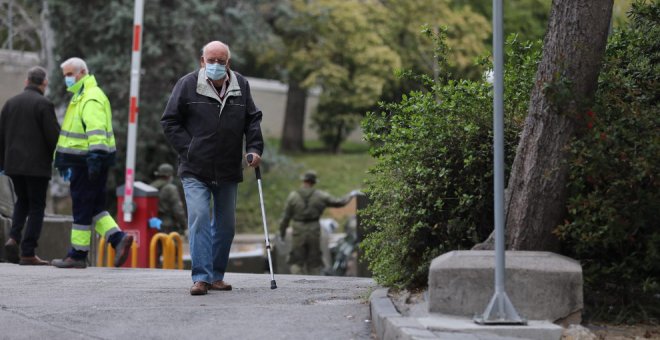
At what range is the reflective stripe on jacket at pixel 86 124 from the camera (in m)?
11.4

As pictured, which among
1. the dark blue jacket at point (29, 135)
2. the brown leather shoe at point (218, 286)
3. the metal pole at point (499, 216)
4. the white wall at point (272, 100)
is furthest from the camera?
the white wall at point (272, 100)

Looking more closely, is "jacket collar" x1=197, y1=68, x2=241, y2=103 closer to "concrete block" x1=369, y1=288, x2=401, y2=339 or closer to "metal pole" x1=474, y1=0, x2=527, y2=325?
"concrete block" x1=369, y1=288, x2=401, y2=339

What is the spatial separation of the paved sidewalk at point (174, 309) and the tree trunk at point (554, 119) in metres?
1.18

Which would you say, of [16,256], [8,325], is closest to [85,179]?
[16,256]

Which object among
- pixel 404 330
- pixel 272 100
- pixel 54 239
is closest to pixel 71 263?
pixel 54 239

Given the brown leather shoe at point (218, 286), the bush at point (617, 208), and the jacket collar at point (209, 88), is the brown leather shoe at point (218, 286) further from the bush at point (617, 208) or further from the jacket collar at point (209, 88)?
the bush at point (617, 208)

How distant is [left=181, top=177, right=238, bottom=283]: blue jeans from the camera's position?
28.9 ft

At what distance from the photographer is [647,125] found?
23.0 ft

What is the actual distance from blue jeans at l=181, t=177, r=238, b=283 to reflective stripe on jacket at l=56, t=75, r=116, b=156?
2584mm

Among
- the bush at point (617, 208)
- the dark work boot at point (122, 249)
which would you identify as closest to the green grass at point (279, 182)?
the dark work boot at point (122, 249)

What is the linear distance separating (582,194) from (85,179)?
5923 millimetres

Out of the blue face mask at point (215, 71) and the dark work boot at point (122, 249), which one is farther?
the dark work boot at point (122, 249)

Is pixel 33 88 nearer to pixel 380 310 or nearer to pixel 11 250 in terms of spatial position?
pixel 11 250

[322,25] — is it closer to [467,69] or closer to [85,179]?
[467,69]
